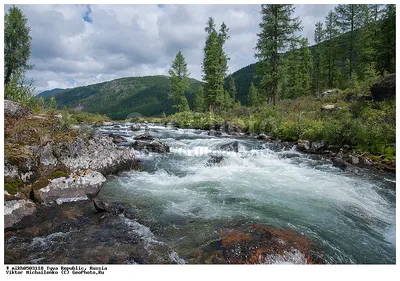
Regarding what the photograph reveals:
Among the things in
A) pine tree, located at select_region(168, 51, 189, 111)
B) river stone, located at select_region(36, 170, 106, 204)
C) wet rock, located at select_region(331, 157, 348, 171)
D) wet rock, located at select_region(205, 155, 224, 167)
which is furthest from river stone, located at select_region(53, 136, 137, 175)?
pine tree, located at select_region(168, 51, 189, 111)

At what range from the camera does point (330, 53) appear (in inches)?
1690

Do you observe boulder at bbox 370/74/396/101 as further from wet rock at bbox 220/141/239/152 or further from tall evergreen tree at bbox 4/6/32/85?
tall evergreen tree at bbox 4/6/32/85

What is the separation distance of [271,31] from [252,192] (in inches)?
991

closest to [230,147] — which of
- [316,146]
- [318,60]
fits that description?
[316,146]

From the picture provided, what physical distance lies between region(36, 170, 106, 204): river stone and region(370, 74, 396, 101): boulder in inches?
804

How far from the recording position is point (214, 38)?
35.3 metres

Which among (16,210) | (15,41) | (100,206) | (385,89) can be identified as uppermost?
(15,41)

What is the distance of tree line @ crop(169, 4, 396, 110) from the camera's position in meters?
26.2

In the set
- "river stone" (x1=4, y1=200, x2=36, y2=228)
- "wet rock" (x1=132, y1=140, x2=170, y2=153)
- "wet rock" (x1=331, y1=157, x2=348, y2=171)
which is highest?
"wet rock" (x1=132, y1=140, x2=170, y2=153)

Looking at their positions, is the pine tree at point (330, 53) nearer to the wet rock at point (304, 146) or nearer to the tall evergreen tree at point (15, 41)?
the wet rock at point (304, 146)

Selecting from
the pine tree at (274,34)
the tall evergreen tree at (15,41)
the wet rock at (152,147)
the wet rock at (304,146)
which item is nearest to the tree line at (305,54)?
the pine tree at (274,34)

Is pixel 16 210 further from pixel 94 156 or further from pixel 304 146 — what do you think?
pixel 304 146

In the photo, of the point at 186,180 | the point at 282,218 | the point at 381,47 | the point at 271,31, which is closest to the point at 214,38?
the point at 271,31

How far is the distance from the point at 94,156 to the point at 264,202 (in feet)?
18.7
